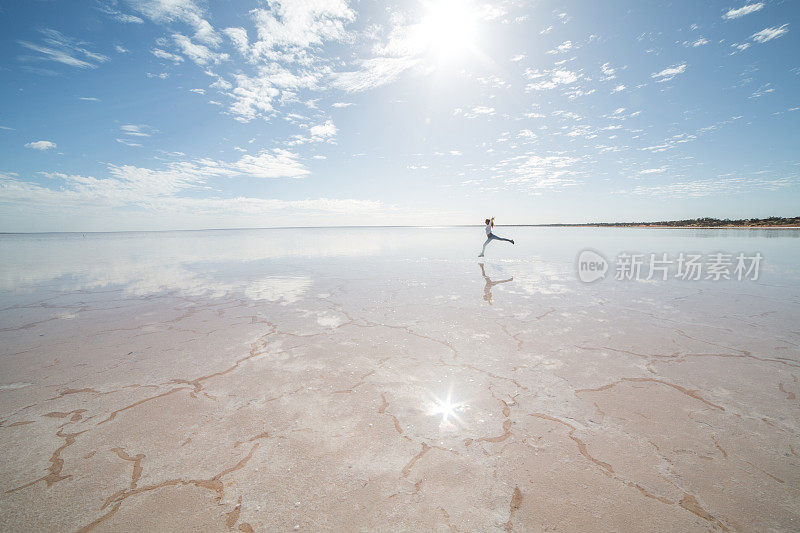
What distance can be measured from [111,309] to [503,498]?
7.13 m

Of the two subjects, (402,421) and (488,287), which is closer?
(402,421)

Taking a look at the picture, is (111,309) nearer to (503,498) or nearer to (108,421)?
(108,421)

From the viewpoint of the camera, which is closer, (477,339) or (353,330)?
(477,339)

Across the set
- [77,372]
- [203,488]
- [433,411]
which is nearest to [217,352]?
[77,372]

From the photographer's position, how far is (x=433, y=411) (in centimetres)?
262

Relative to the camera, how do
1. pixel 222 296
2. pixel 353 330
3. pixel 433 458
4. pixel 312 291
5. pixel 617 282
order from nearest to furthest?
pixel 433 458
pixel 353 330
pixel 222 296
pixel 312 291
pixel 617 282

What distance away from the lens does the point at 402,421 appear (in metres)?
2.49

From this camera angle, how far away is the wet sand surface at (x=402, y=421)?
1.75 meters

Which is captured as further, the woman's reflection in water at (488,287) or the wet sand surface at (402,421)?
the woman's reflection in water at (488,287)

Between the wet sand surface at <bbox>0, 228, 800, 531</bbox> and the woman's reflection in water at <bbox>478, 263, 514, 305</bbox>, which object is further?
the woman's reflection in water at <bbox>478, 263, 514, 305</bbox>

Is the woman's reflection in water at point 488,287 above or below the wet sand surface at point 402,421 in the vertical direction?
above

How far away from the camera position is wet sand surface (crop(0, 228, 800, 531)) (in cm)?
175

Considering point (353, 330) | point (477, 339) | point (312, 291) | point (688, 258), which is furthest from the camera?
point (688, 258)

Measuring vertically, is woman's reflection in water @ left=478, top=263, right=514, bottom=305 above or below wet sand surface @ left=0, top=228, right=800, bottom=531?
above
